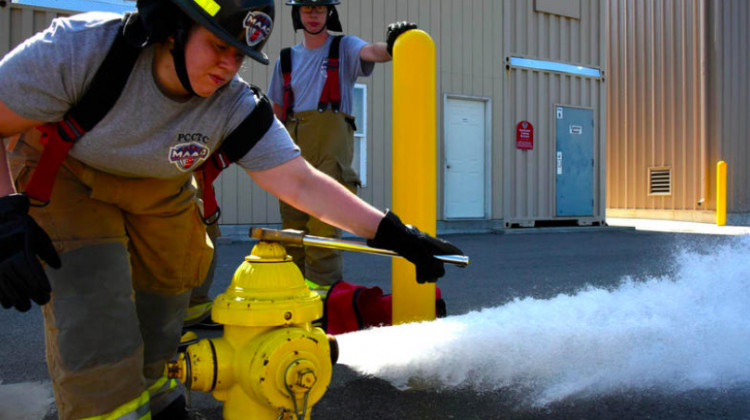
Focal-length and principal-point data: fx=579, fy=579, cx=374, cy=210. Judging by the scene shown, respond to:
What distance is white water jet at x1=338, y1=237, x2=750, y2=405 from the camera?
222cm

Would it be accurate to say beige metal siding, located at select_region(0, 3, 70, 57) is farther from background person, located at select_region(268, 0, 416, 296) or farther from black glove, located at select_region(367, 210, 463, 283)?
black glove, located at select_region(367, 210, 463, 283)

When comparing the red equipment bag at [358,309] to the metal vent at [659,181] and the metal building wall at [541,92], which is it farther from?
the metal vent at [659,181]

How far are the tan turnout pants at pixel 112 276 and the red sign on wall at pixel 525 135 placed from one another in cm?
949

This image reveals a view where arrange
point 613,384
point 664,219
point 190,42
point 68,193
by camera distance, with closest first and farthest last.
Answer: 1. point 190,42
2. point 68,193
3. point 613,384
4. point 664,219

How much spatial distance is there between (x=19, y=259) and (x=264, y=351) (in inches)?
23.3

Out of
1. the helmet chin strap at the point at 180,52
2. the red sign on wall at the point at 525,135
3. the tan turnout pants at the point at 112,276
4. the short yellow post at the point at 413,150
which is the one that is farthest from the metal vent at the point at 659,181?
the helmet chin strap at the point at 180,52

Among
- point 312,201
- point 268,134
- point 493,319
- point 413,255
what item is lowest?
point 493,319

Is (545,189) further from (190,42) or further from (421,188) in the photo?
(190,42)

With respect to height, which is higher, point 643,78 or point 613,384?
point 643,78

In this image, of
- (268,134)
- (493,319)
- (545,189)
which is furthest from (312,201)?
(545,189)

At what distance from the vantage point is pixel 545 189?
36.5ft

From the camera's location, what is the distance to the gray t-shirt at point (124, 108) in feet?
4.68

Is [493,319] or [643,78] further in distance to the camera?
[643,78]

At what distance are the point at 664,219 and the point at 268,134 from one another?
14.3 m
